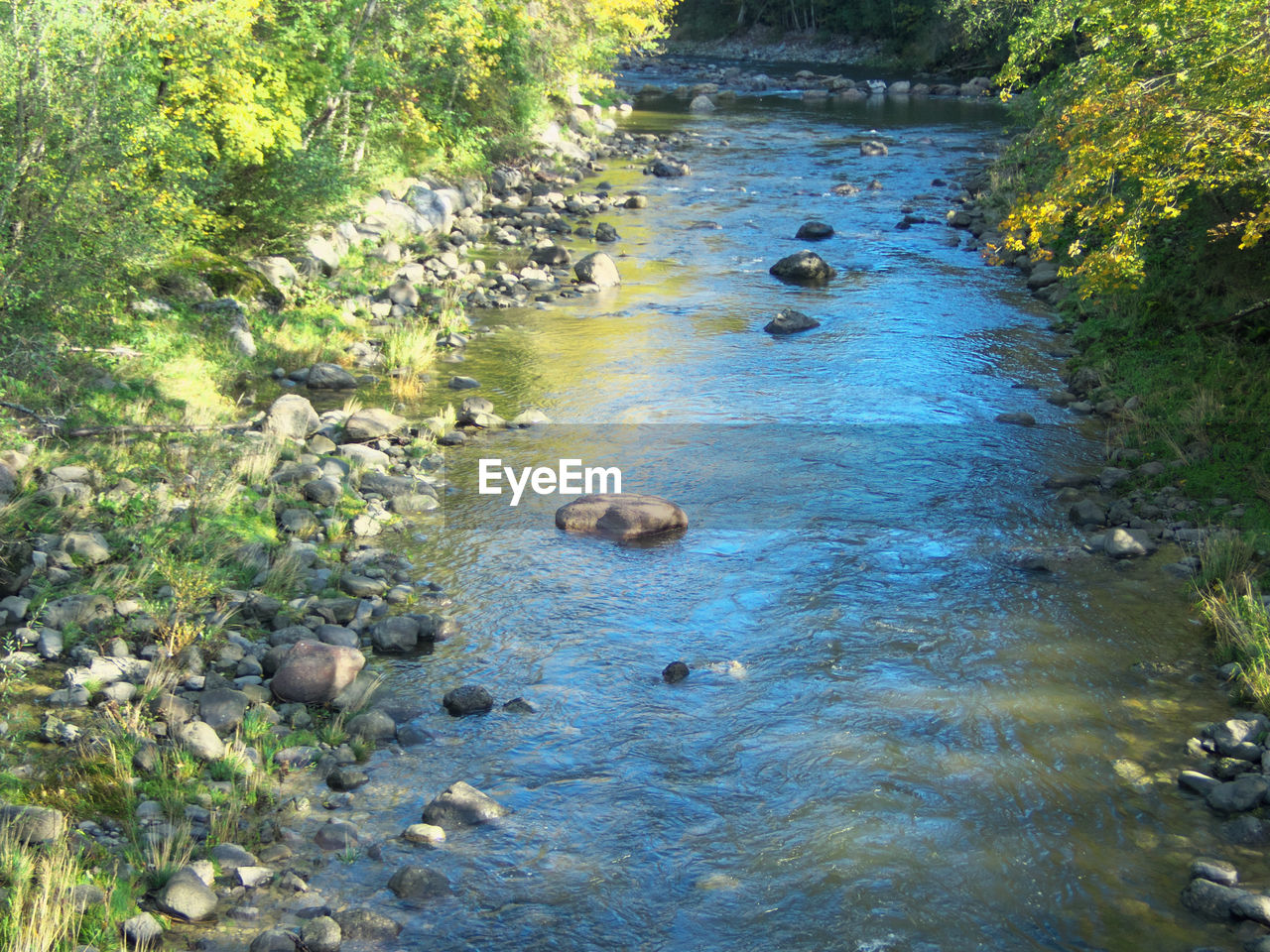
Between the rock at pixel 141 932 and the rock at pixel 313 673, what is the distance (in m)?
2.48

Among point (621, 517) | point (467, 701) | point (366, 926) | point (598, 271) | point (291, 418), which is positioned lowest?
point (366, 926)

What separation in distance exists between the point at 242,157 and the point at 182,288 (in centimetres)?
198

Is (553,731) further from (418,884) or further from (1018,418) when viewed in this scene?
(1018,418)

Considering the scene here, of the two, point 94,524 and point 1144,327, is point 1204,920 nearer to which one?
point 94,524

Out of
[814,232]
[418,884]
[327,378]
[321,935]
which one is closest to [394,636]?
[418,884]

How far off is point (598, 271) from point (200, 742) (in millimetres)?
15191

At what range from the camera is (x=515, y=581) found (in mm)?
10352

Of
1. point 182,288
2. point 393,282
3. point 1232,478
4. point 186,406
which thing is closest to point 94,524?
point 186,406

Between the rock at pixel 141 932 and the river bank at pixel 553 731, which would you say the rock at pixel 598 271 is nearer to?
the river bank at pixel 553 731

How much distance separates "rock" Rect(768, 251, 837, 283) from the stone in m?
17.0

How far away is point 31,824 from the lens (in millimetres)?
6109

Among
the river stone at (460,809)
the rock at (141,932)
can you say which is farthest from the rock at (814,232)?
the rock at (141,932)

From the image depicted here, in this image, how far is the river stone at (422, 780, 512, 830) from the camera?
6953mm

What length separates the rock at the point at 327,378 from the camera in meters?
14.9
